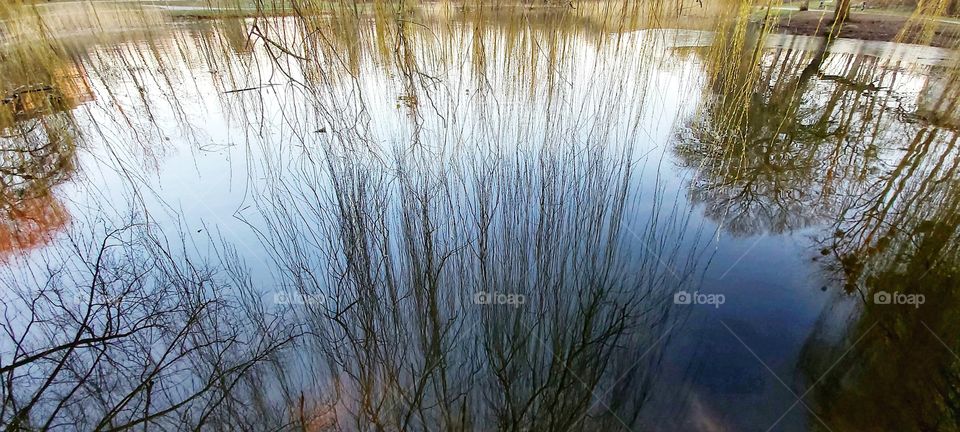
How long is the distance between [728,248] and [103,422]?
138 inches

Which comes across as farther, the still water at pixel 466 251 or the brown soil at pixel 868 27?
the brown soil at pixel 868 27

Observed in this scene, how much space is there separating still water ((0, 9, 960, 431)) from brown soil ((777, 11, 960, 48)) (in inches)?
225

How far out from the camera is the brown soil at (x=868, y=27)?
27.3 feet

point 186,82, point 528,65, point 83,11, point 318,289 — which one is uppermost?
point 83,11

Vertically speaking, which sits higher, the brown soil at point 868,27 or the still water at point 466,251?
the brown soil at point 868,27

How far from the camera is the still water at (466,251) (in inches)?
75.7

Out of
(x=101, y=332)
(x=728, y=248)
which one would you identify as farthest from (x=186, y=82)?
(x=728, y=248)

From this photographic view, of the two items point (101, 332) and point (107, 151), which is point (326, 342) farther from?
point (107, 151)

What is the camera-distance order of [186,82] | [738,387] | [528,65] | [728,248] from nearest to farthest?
1. [738,387]
2. [728,248]
3. [528,65]
4. [186,82]

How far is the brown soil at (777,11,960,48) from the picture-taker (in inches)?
328

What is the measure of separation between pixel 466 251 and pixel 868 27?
12.7 metres

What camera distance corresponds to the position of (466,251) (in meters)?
2.55

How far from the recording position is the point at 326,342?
6.93 feet

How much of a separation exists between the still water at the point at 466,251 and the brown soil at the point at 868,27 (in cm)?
571
